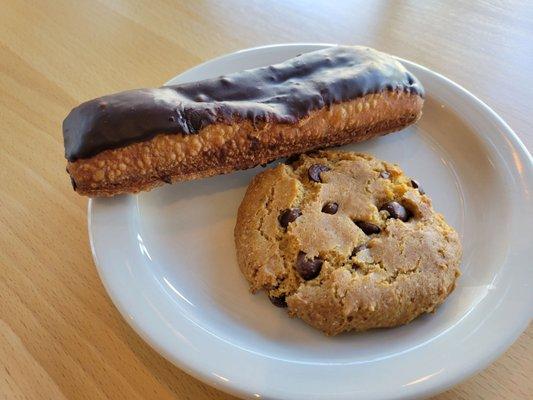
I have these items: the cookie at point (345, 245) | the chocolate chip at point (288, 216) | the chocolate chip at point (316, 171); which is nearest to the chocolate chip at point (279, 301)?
the cookie at point (345, 245)

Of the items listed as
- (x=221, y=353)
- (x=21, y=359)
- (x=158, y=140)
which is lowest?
(x=21, y=359)

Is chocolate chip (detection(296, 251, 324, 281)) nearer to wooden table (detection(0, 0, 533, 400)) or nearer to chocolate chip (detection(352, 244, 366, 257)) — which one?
chocolate chip (detection(352, 244, 366, 257))

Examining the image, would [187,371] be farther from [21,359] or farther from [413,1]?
[413,1]

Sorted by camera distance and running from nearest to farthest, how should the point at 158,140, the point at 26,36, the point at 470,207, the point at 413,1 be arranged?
the point at 158,140 < the point at 470,207 < the point at 26,36 < the point at 413,1

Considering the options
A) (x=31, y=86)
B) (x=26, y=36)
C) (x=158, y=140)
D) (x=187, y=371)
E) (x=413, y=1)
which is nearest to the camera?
(x=187, y=371)

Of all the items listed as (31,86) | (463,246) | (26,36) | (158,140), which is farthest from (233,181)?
(26,36)

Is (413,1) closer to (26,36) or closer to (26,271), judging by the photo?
(26,36)

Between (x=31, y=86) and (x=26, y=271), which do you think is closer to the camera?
(x=26, y=271)

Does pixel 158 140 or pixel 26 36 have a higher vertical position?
pixel 158 140
